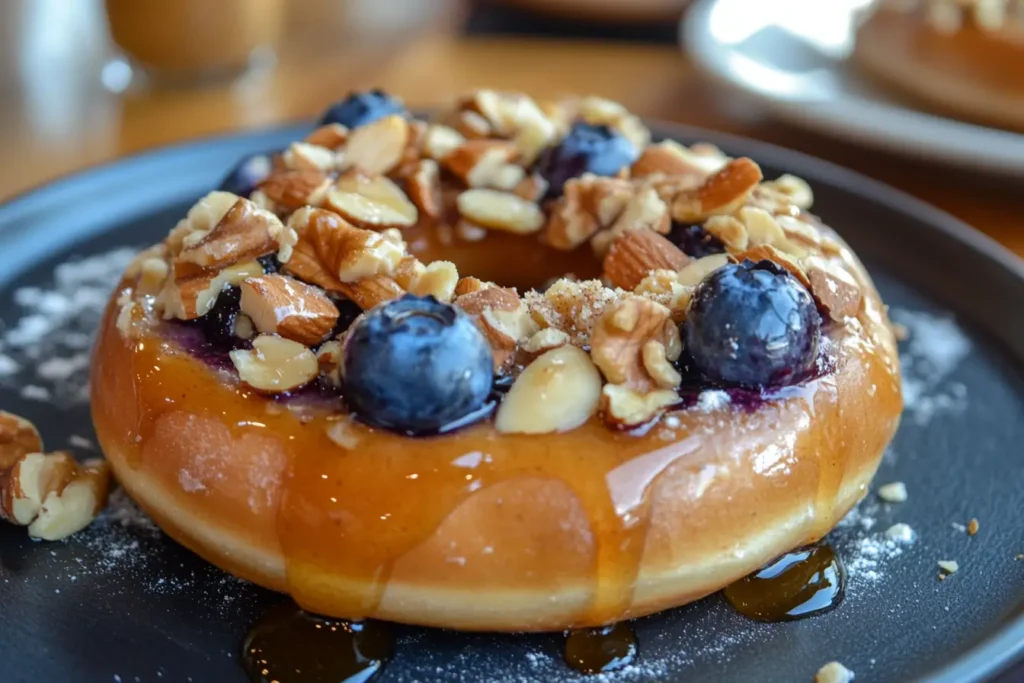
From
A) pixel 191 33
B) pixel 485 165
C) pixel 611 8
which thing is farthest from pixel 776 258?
pixel 611 8

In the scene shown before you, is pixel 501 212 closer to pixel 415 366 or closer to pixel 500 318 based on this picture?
pixel 500 318

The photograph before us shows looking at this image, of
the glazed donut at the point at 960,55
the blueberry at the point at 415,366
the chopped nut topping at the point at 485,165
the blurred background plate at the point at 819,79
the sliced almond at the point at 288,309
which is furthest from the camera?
the glazed donut at the point at 960,55

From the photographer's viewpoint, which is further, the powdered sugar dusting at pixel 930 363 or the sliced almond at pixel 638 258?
the powdered sugar dusting at pixel 930 363

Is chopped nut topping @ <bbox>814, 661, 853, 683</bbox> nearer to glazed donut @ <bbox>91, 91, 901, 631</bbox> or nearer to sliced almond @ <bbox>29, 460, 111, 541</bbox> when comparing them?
glazed donut @ <bbox>91, 91, 901, 631</bbox>

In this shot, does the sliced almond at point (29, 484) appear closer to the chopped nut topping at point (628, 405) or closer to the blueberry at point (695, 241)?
the chopped nut topping at point (628, 405)

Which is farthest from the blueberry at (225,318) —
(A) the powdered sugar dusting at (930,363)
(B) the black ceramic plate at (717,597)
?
(A) the powdered sugar dusting at (930,363)

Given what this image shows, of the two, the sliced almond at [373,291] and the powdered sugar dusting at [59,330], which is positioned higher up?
the sliced almond at [373,291]
